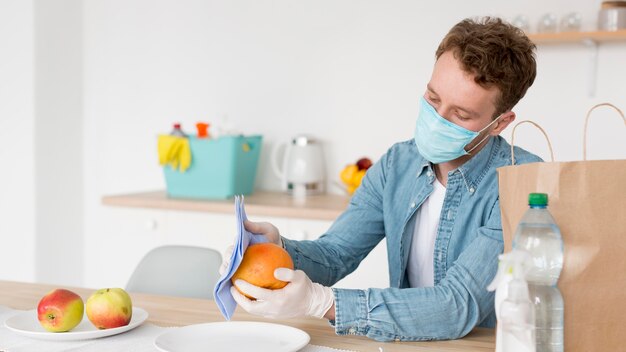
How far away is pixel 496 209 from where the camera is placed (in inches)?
60.8

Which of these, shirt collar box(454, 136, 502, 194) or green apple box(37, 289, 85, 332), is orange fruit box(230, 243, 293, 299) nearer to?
green apple box(37, 289, 85, 332)

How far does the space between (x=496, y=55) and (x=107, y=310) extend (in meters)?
0.81

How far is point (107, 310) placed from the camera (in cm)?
138

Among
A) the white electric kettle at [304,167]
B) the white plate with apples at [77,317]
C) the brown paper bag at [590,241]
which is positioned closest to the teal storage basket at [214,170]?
the white electric kettle at [304,167]

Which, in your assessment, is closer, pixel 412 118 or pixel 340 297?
pixel 340 297

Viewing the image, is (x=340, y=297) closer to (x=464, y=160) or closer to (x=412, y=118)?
(x=464, y=160)

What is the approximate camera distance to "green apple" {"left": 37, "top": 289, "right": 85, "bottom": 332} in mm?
1373

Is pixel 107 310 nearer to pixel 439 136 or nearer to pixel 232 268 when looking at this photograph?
pixel 232 268

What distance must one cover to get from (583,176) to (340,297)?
17.8 inches

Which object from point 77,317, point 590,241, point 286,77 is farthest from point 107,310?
point 286,77

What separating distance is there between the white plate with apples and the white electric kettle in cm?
172

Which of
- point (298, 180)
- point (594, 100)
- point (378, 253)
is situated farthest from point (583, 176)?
point (298, 180)

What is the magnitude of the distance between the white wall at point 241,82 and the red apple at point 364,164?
0.17m

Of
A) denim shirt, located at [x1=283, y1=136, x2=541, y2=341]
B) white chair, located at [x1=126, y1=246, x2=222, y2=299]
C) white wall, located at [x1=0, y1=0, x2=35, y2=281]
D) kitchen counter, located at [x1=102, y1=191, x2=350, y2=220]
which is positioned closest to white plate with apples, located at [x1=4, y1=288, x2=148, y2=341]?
denim shirt, located at [x1=283, y1=136, x2=541, y2=341]
